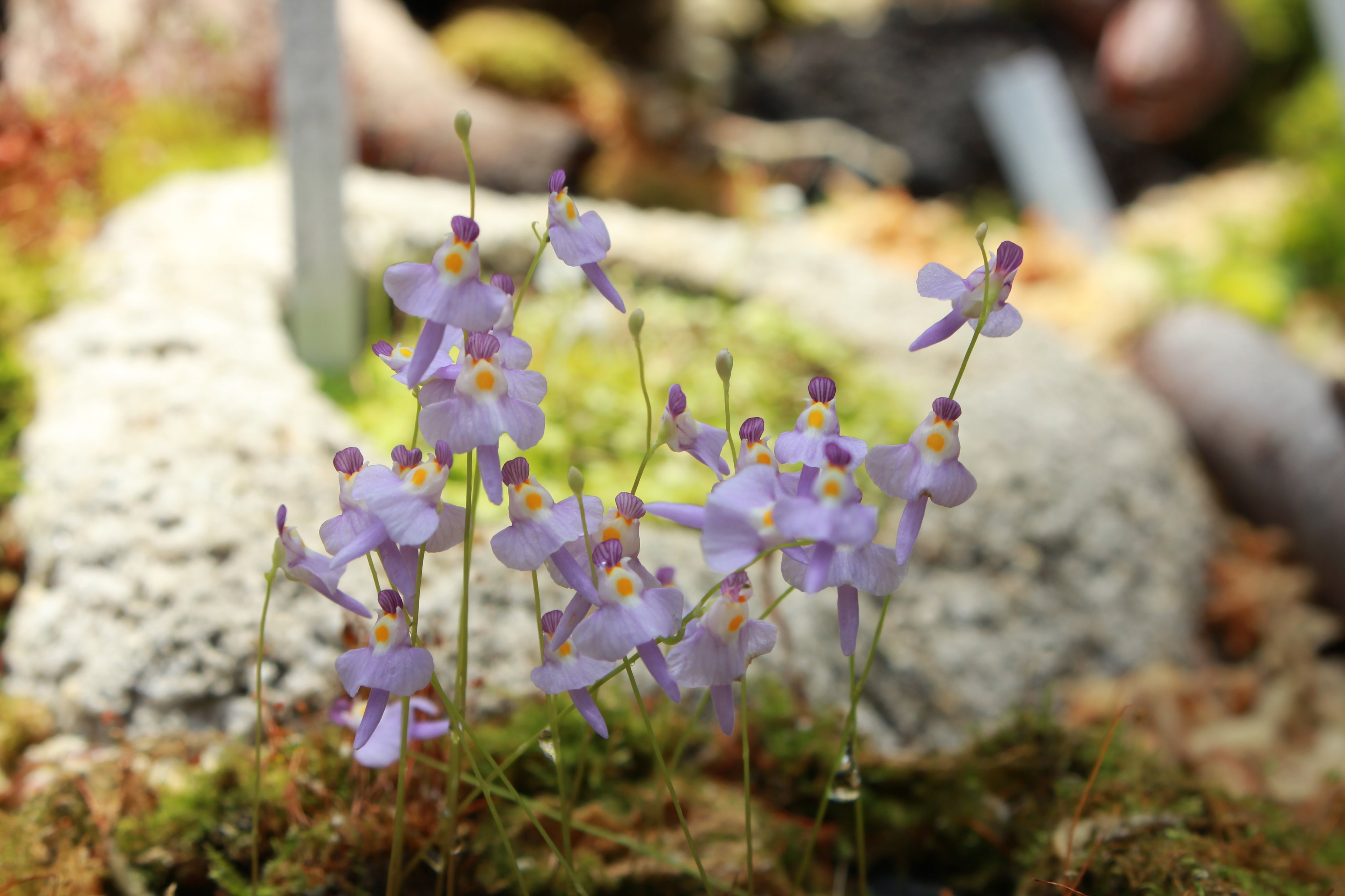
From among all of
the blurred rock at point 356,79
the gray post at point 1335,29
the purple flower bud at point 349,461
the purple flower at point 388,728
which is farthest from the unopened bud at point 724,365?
the gray post at point 1335,29

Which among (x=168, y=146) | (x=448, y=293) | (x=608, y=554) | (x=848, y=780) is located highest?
(x=168, y=146)

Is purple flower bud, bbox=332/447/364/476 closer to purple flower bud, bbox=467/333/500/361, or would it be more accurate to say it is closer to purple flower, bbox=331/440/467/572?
purple flower, bbox=331/440/467/572

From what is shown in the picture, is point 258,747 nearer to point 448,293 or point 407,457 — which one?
point 407,457

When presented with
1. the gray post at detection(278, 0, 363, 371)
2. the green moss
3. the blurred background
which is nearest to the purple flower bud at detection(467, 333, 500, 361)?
the blurred background

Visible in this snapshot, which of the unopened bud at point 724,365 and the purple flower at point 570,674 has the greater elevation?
the unopened bud at point 724,365

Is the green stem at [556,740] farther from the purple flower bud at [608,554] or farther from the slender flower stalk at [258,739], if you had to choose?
the slender flower stalk at [258,739]

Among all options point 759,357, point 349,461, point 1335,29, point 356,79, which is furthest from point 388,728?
point 1335,29

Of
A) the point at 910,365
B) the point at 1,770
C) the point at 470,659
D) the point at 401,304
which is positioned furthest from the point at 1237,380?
the point at 1,770
